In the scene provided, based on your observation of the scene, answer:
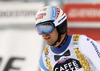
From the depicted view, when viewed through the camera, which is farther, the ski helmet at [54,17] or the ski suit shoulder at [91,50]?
the ski helmet at [54,17]

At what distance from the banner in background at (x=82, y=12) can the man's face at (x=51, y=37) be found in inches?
198

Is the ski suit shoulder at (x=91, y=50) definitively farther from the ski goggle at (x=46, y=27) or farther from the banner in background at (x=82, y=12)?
the banner in background at (x=82, y=12)

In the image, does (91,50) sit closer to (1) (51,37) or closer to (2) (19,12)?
(1) (51,37)

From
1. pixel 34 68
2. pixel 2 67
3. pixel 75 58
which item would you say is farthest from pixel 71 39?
pixel 2 67

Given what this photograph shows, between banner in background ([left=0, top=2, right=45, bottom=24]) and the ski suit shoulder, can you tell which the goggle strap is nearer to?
the ski suit shoulder

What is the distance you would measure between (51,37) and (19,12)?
533cm

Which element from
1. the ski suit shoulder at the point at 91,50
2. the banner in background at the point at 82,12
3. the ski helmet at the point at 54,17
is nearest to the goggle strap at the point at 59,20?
the ski helmet at the point at 54,17

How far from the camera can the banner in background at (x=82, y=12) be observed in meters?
8.30

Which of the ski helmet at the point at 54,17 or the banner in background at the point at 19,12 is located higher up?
the ski helmet at the point at 54,17

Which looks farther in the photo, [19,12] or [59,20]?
[19,12]

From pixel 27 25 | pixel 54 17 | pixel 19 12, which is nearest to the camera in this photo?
pixel 54 17

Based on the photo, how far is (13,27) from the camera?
27.5 ft

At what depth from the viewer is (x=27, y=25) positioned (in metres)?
8.32

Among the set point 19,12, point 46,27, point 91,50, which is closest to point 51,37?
point 46,27
